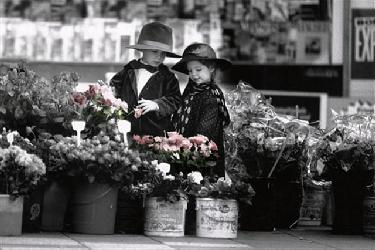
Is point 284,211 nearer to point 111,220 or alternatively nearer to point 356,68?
point 111,220

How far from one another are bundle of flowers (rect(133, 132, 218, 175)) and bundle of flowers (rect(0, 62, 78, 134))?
698 mm

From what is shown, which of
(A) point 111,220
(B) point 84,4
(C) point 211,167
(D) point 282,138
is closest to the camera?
(A) point 111,220

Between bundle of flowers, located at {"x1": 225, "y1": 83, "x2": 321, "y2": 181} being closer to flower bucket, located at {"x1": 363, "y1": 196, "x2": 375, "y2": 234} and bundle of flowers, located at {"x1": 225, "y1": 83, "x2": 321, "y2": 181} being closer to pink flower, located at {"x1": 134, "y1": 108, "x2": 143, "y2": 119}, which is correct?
flower bucket, located at {"x1": 363, "y1": 196, "x2": 375, "y2": 234}

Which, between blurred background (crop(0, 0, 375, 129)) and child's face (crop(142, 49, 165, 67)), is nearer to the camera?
child's face (crop(142, 49, 165, 67))

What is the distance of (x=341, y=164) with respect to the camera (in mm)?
10906

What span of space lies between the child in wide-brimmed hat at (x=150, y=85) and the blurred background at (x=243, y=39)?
172 inches

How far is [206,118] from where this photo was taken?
10.7 metres

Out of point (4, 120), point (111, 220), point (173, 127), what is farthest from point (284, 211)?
point (4, 120)

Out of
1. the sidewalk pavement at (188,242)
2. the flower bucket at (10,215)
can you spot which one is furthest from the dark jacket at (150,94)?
the flower bucket at (10,215)

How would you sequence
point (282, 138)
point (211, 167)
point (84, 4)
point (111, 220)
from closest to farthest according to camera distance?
point (111, 220) < point (211, 167) < point (282, 138) < point (84, 4)

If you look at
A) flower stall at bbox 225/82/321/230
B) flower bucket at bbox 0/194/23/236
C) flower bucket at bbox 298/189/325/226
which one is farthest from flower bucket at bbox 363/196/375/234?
flower bucket at bbox 0/194/23/236

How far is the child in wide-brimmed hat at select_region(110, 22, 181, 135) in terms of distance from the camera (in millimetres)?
10789

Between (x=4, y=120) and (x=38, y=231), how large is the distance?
3.26 ft

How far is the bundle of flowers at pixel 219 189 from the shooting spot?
10008 millimetres
